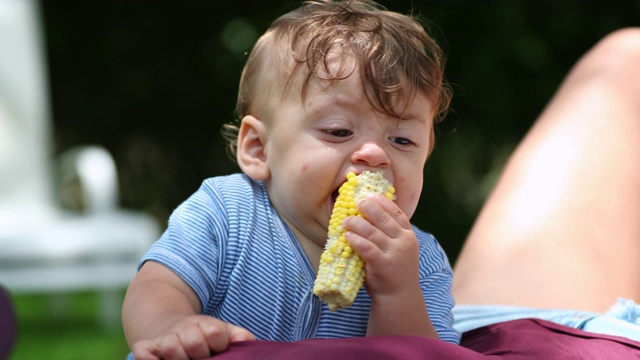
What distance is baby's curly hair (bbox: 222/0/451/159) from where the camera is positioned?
6.46 ft

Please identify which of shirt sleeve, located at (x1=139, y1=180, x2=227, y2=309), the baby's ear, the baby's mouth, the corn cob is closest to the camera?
the corn cob

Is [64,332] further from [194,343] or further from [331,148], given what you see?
[194,343]

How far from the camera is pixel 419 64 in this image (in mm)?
2055

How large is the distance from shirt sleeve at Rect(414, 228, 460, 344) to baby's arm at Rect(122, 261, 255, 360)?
55 cm

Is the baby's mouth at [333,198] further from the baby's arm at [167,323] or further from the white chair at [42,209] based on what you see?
the white chair at [42,209]

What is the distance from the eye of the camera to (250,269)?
1986mm

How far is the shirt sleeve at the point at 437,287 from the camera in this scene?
213 centimetres

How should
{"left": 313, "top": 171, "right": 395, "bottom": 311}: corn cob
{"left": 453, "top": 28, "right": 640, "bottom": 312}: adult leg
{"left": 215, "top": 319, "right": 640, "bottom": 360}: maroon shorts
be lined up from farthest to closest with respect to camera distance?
1. {"left": 453, "top": 28, "right": 640, "bottom": 312}: adult leg
2. {"left": 313, "top": 171, "right": 395, "bottom": 311}: corn cob
3. {"left": 215, "top": 319, "right": 640, "bottom": 360}: maroon shorts

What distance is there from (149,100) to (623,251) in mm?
6576

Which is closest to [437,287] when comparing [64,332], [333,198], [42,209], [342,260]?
[333,198]

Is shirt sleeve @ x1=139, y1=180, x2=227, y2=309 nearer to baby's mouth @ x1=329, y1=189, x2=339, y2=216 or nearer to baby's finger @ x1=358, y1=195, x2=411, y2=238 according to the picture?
baby's mouth @ x1=329, y1=189, x2=339, y2=216

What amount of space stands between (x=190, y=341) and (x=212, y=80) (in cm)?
719

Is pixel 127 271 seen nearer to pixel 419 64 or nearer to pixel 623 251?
pixel 623 251

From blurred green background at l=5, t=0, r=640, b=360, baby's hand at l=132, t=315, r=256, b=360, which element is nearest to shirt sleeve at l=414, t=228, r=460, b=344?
baby's hand at l=132, t=315, r=256, b=360
